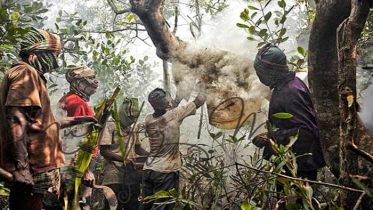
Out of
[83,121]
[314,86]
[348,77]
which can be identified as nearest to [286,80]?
[314,86]

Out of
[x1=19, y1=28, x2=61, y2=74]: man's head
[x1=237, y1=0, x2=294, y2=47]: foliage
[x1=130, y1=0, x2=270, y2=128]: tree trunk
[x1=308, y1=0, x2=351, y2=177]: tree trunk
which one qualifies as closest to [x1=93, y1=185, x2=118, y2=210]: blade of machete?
[x1=130, y1=0, x2=270, y2=128]: tree trunk

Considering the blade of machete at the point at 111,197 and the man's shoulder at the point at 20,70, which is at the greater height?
the man's shoulder at the point at 20,70

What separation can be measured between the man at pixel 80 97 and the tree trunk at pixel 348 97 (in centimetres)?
290

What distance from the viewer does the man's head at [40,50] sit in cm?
273

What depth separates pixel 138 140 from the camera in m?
5.13

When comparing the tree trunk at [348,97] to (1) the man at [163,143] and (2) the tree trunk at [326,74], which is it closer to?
(2) the tree trunk at [326,74]

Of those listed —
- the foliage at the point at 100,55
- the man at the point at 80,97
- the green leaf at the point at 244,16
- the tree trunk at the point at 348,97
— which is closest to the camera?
the tree trunk at the point at 348,97

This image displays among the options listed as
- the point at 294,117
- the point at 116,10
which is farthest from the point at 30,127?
the point at 116,10

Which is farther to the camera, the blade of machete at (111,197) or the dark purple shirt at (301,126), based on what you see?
the blade of machete at (111,197)

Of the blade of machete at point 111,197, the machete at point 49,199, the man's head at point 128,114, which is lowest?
the blade of machete at point 111,197

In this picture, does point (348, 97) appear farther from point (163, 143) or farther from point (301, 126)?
point (163, 143)

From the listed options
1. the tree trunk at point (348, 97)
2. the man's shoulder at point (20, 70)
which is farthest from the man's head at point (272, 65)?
the man's shoulder at point (20, 70)

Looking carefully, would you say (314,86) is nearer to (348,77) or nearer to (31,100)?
(348,77)

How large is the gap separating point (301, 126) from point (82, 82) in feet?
8.80
